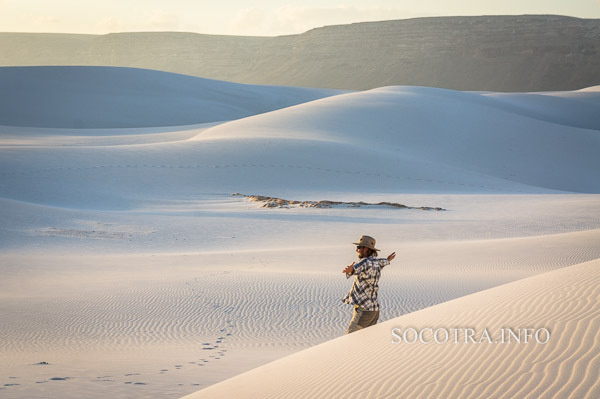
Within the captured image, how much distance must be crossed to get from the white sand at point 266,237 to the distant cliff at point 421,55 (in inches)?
3024

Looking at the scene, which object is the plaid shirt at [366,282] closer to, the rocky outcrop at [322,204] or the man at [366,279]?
the man at [366,279]

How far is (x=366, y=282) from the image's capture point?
6426mm

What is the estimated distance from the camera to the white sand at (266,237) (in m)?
8.47

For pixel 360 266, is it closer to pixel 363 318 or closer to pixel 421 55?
pixel 363 318

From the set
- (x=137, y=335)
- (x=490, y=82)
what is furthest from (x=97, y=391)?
(x=490, y=82)

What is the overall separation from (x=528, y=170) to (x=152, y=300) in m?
30.3

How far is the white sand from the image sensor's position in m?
8.47

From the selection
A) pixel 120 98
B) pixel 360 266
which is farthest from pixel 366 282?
pixel 120 98

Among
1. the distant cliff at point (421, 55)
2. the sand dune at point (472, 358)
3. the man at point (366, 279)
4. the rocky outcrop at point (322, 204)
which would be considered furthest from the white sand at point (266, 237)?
the distant cliff at point (421, 55)

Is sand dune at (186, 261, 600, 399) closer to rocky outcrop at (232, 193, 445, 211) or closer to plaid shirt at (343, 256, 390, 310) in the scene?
plaid shirt at (343, 256, 390, 310)

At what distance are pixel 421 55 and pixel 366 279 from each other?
134311mm

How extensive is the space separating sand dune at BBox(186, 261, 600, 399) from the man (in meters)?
0.17

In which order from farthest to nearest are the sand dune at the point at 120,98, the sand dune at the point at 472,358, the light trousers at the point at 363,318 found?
the sand dune at the point at 120,98
the light trousers at the point at 363,318
the sand dune at the point at 472,358

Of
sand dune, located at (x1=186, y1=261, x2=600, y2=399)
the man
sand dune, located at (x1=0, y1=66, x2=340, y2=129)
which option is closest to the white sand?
sand dune, located at (x1=186, y1=261, x2=600, y2=399)
